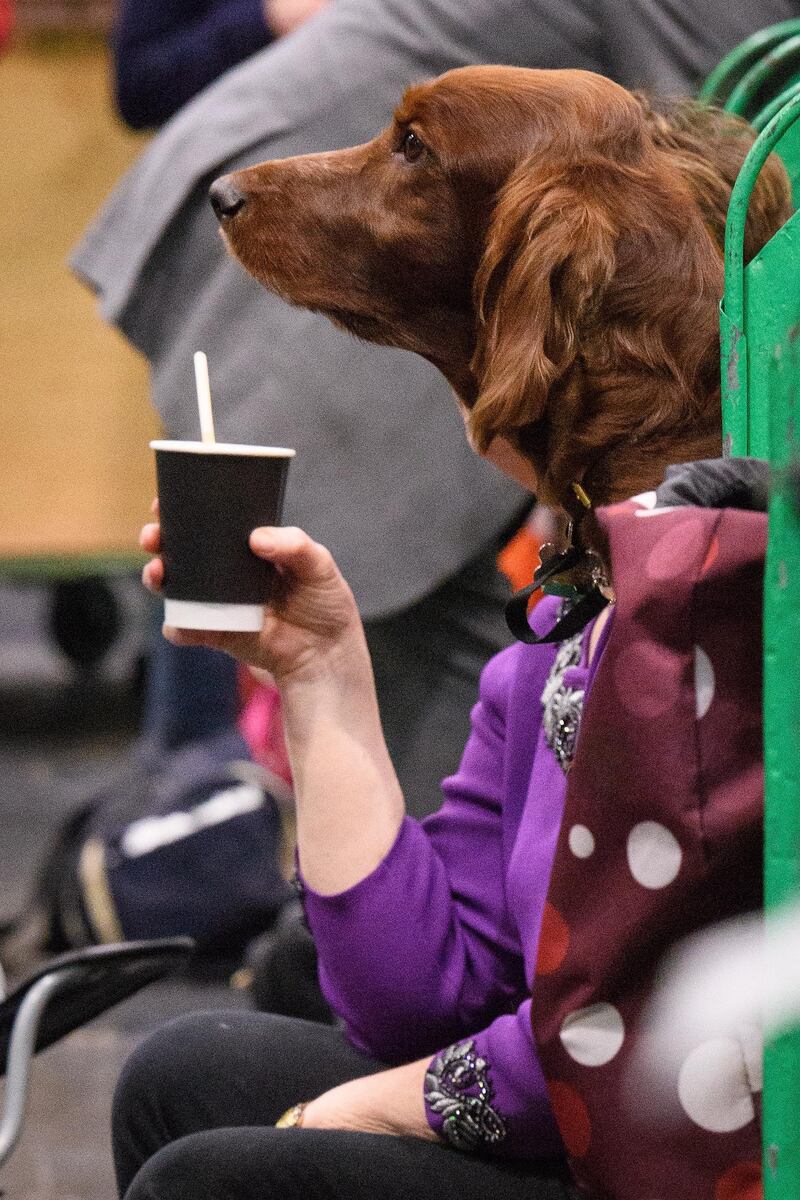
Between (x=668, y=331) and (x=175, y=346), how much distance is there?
1.09m

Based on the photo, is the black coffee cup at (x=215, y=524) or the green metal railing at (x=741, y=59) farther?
the green metal railing at (x=741, y=59)

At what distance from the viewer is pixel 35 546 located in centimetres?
373

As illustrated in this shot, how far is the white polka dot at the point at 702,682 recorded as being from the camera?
2.69ft

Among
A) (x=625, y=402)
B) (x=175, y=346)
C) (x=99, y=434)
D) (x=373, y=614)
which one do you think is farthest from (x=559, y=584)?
(x=99, y=434)

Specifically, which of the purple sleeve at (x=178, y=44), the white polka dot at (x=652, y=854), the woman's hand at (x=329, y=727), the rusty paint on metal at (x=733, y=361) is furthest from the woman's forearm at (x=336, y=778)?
the purple sleeve at (x=178, y=44)

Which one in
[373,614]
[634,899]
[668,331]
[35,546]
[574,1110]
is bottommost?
[35,546]

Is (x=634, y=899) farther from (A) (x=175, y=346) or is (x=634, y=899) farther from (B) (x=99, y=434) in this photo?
(B) (x=99, y=434)

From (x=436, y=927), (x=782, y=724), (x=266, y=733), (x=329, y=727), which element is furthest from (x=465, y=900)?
(x=266, y=733)

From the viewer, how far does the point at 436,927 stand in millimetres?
1287

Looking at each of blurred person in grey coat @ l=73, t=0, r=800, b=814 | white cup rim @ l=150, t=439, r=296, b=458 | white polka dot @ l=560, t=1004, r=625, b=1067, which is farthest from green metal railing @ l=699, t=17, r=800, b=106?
white polka dot @ l=560, t=1004, r=625, b=1067

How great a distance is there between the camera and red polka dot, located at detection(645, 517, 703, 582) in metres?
0.81

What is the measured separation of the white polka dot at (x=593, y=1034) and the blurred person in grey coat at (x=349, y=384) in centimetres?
109

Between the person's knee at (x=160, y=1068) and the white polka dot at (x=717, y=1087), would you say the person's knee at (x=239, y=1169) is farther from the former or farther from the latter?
the white polka dot at (x=717, y=1087)

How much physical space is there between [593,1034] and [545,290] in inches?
19.6
